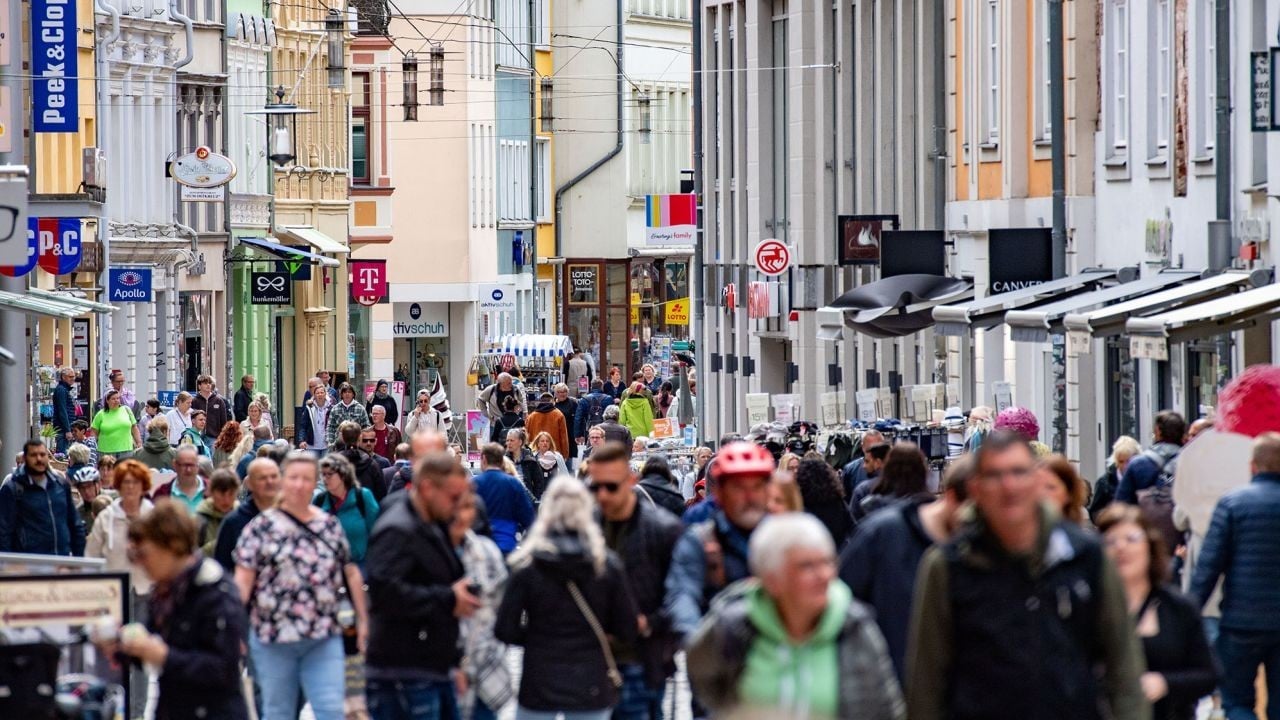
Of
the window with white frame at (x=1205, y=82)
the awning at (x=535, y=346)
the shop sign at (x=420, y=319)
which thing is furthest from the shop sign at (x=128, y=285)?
the shop sign at (x=420, y=319)

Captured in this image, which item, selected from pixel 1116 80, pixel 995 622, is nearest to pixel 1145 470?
pixel 995 622

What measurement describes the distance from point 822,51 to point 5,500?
88.6ft

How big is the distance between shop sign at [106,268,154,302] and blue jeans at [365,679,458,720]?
118 feet

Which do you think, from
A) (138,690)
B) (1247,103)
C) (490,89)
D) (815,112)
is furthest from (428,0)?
(138,690)

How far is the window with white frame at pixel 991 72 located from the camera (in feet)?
114

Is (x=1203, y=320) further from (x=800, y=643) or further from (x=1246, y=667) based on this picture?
(x=800, y=643)

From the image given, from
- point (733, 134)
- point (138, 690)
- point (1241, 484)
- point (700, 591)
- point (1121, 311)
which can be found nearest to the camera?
point (700, 591)

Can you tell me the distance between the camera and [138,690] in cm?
1620

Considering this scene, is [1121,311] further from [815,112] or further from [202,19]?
[202,19]

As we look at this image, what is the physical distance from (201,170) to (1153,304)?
30824 millimetres

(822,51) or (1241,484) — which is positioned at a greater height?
(822,51)

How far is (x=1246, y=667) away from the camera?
13195 mm

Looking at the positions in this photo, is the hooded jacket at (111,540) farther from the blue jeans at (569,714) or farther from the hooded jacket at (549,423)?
the hooded jacket at (549,423)

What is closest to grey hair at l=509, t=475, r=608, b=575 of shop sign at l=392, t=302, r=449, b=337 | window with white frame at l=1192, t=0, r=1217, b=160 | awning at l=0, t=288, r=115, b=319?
awning at l=0, t=288, r=115, b=319
